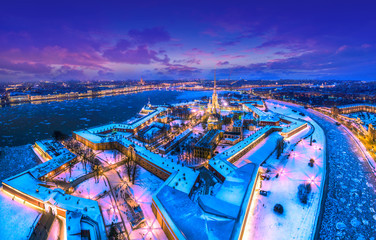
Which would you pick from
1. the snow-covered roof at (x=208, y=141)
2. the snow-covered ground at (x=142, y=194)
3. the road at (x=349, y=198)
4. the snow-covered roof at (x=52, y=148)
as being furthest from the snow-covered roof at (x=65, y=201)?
the road at (x=349, y=198)

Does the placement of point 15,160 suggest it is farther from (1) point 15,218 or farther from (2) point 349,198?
(2) point 349,198

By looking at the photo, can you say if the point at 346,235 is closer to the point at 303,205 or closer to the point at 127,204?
the point at 303,205

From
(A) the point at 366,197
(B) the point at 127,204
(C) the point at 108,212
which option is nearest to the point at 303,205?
(A) the point at 366,197

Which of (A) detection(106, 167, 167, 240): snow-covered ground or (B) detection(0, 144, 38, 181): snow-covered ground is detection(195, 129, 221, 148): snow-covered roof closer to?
(A) detection(106, 167, 167, 240): snow-covered ground

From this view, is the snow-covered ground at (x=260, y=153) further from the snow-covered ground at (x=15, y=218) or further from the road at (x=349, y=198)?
the snow-covered ground at (x=15, y=218)

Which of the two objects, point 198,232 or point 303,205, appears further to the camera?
point 303,205

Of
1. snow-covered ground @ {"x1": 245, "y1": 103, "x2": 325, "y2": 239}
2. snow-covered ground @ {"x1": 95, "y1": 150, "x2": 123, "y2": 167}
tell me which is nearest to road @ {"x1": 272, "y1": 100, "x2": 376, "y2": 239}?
snow-covered ground @ {"x1": 245, "y1": 103, "x2": 325, "y2": 239}

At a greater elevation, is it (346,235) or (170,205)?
(170,205)
